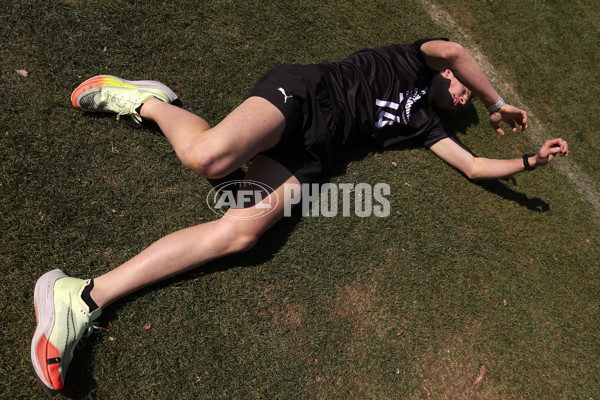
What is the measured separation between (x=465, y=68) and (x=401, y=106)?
0.66 metres

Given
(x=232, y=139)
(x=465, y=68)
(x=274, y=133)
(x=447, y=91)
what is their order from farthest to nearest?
(x=447, y=91) → (x=465, y=68) → (x=274, y=133) → (x=232, y=139)

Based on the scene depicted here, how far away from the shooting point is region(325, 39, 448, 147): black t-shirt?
344cm

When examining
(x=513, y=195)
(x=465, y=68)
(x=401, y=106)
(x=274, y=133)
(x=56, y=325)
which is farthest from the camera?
(x=513, y=195)

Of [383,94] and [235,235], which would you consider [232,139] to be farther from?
[383,94]

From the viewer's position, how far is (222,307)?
3.15m

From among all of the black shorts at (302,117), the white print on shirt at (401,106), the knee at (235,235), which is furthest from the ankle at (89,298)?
the white print on shirt at (401,106)

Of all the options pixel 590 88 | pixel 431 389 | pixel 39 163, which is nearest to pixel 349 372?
pixel 431 389

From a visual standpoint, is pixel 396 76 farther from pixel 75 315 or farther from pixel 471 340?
pixel 75 315

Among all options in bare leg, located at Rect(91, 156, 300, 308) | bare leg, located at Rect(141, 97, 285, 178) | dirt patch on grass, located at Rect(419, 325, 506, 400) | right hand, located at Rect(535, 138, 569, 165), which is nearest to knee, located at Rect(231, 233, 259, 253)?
bare leg, located at Rect(91, 156, 300, 308)

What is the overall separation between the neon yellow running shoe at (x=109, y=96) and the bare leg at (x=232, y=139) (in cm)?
63

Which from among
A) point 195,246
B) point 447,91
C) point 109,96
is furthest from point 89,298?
point 447,91

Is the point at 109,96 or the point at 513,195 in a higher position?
the point at 109,96

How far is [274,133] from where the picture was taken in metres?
2.93

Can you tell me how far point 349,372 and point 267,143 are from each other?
196cm
